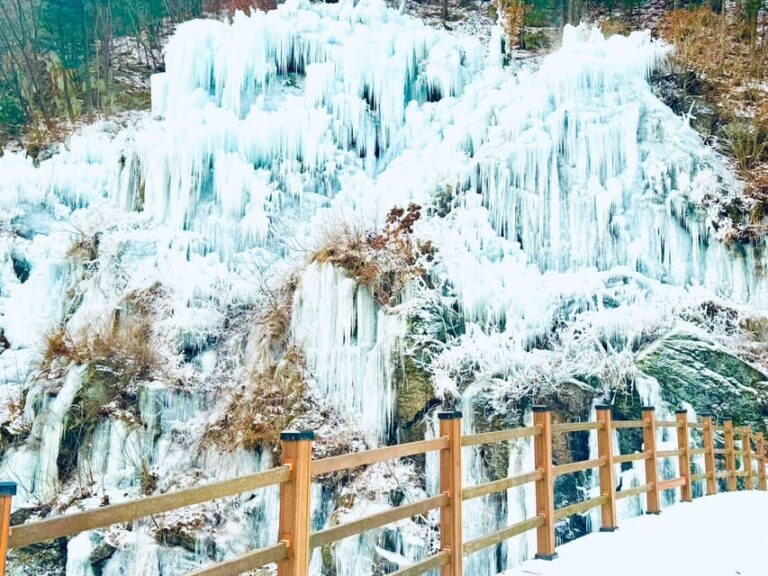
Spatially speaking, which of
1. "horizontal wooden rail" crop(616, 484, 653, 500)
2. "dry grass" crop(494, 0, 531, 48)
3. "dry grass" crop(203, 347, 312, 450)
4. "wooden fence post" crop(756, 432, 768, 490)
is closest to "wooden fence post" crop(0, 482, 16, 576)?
"horizontal wooden rail" crop(616, 484, 653, 500)

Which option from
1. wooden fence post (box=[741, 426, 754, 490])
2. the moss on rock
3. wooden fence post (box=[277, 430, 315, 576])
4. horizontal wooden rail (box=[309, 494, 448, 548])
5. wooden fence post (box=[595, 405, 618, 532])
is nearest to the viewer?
wooden fence post (box=[277, 430, 315, 576])

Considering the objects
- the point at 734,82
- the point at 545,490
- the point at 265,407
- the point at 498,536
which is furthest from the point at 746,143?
the point at 498,536

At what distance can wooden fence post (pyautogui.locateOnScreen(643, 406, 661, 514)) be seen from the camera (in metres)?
6.61

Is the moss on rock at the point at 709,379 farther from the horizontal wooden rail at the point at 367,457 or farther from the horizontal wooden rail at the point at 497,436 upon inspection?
the horizontal wooden rail at the point at 367,457

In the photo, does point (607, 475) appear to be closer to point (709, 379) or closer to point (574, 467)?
point (574, 467)

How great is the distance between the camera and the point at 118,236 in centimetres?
1645

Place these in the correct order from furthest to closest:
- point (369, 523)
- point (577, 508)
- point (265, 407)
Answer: point (265, 407), point (577, 508), point (369, 523)

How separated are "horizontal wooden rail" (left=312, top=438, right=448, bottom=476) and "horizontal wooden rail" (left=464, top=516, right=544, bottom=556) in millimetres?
644

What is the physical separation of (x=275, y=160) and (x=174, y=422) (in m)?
7.10

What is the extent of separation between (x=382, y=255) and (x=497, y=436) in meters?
8.59

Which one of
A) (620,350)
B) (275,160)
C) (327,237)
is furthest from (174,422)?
(620,350)

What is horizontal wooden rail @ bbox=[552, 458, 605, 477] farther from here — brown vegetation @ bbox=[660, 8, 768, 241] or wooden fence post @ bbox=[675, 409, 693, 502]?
brown vegetation @ bbox=[660, 8, 768, 241]

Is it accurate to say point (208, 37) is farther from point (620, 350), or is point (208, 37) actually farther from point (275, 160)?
point (620, 350)

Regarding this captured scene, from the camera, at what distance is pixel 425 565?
11.5 ft
